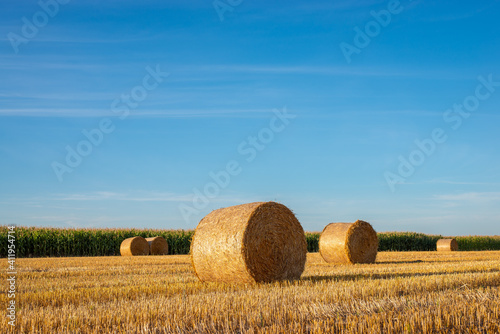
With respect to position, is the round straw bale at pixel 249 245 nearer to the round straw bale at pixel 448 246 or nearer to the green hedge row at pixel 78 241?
the green hedge row at pixel 78 241

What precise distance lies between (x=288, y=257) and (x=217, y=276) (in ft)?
5.08

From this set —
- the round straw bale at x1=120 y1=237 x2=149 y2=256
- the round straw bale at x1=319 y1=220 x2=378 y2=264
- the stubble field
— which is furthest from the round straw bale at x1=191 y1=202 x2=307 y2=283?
the round straw bale at x1=120 y1=237 x2=149 y2=256

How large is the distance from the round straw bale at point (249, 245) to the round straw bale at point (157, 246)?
16.7 meters

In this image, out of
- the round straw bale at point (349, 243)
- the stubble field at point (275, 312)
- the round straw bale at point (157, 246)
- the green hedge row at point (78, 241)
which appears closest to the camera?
the stubble field at point (275, 312)

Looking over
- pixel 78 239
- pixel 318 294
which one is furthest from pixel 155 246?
pixel 318 294

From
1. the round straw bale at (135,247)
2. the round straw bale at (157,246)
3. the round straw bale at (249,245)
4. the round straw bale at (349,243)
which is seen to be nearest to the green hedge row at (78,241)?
the round straw bale at (157,246)

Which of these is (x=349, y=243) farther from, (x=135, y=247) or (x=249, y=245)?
(x=135, y=247)

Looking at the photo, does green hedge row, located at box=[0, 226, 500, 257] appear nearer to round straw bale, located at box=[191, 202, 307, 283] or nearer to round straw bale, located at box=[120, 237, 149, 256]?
round straw bale, located at box=[120, 237, 149, 256]

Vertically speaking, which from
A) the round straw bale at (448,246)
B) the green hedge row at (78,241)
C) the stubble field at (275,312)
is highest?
the green hedge row at (78,241)

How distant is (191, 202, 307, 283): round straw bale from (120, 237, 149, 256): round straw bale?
15.3 meters

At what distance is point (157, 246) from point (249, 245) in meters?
18.3

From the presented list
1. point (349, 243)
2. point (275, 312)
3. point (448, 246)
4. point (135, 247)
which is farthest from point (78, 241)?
point (275, 312)

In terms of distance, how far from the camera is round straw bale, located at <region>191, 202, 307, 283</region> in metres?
9.36

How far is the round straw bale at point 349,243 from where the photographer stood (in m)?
16.9
